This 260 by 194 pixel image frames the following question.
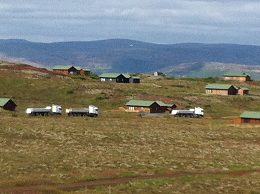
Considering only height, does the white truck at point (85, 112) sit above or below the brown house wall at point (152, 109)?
below

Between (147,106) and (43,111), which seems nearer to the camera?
(43,111)

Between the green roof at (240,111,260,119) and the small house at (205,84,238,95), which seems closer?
the green roof at (240,111,260,119)

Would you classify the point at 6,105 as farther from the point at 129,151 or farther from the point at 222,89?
the point at 222,89

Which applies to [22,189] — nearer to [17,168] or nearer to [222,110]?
[17,168]

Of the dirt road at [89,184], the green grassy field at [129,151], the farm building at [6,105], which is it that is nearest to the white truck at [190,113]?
the green grassy field at [129,151]

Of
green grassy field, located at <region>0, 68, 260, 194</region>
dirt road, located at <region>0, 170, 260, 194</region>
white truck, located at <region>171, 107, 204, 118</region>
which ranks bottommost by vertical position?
dirt road, located at <region>0, 170, 260, 194</region>

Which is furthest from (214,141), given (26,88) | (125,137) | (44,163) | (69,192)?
(26,88)

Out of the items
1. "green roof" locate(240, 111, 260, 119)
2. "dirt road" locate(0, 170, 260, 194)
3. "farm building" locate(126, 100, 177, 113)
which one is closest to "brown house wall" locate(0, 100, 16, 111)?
"farm building" locate(126, 100, 177, 113)

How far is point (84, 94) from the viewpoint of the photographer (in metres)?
128

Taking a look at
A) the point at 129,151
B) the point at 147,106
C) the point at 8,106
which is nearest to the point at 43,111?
the point at 8,106

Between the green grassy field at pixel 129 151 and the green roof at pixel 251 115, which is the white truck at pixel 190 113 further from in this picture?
the green roof at pixel 251 115

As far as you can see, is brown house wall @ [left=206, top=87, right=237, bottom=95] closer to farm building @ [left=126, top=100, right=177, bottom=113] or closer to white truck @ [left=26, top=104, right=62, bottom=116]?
farm building @ [left=126, top=100, right=177, bottom=113]

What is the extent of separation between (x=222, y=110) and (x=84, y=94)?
126ft

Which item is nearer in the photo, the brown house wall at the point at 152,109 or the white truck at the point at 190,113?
the white truck at the point at 190,113
